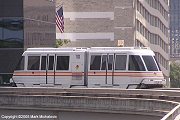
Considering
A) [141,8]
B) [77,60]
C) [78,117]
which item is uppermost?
[141,8]

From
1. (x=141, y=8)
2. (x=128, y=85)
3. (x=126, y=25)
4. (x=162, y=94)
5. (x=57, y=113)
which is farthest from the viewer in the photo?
(x=141, y=8)

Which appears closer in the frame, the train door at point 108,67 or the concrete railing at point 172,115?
the concrete railing at point 172,115

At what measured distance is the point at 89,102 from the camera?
79.9 feet

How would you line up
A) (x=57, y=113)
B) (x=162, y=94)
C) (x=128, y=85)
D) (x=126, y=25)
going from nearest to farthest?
(x=162, y=94) < (x=57, y=113) < (x=128, y=85) < (x=126, y=25)

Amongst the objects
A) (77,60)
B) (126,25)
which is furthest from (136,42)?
(77,60)

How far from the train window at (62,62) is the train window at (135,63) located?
11.7 ft

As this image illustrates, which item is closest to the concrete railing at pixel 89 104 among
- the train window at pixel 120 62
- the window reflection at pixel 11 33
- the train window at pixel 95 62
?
the train window at pixel 95 62

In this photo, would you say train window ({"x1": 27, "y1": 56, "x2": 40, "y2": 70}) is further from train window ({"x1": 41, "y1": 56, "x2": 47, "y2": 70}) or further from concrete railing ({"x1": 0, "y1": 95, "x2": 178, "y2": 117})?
concrete railing ({"x1": 0, "y1": 95, "x2": 178, "y2": 117})

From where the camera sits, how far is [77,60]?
103 feet

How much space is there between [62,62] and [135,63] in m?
4.10

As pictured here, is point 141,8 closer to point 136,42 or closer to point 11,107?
point 136,42

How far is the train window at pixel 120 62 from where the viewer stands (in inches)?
1200

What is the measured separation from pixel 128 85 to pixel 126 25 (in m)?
41.3

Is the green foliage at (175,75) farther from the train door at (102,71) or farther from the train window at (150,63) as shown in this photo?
the train door at (102,71)
